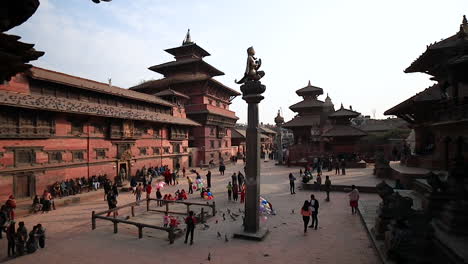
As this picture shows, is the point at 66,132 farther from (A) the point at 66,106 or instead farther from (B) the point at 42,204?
(B) the point at 42,204

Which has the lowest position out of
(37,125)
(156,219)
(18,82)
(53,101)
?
(156,219)

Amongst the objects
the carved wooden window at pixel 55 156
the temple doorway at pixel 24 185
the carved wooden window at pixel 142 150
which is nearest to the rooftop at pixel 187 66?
the carved wooden window at pixel 142 150

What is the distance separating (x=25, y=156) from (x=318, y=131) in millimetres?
32531

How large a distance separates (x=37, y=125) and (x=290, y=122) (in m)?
32.0

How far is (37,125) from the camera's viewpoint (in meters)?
15.8

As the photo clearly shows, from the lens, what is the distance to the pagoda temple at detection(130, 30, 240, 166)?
35844mm

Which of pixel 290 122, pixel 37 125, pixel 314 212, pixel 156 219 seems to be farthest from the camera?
pixel 290 122

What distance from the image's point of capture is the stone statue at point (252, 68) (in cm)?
980

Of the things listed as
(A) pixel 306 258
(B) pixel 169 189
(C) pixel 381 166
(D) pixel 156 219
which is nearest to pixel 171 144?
(B) pixel 169 189

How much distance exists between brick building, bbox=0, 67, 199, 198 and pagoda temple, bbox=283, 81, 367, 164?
1911 cm

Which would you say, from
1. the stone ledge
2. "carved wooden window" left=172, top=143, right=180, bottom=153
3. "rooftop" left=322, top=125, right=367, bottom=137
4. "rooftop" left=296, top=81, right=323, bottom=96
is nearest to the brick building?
"carved wooden window" left=172, top=143, right=180, bottom=153

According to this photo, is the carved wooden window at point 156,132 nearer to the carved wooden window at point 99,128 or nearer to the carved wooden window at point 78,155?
the carved wooden window at point 99,128

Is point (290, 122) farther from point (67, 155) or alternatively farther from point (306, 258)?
point (306, 258)

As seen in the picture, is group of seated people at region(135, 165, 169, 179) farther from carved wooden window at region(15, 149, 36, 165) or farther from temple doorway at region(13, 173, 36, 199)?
carved wooden window at region(15, 149, 36, 165)
